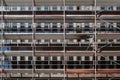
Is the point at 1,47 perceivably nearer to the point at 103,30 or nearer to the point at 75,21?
the point at 75,21

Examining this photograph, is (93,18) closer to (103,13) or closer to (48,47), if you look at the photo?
(103,13)

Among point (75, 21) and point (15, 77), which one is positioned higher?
point (75, 21)

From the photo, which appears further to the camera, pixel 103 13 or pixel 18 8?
pixel 18 8

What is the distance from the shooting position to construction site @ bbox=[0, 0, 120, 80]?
13531 millimetres

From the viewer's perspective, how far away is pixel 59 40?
14336 millimetres

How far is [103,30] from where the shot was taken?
14383mm

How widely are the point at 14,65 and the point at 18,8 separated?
80.6 inches

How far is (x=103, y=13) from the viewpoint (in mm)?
13688

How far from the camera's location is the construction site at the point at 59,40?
1353 centimetres

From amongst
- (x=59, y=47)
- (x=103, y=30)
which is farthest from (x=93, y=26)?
(x=59, y=47)

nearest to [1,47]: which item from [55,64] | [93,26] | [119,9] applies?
[55,64]

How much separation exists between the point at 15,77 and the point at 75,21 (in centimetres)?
275

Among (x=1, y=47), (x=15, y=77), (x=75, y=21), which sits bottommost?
(x=15, y=77)

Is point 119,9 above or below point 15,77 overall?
above
